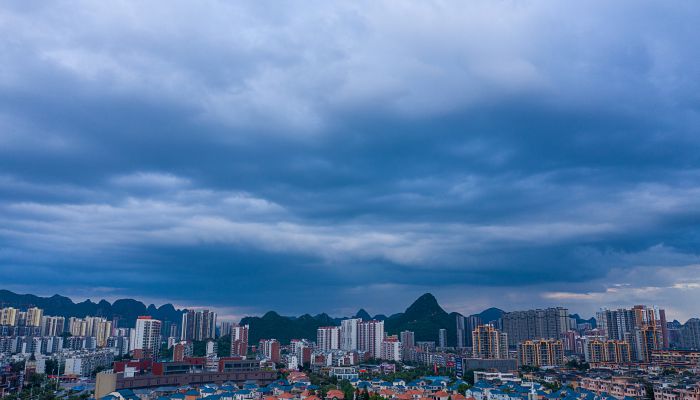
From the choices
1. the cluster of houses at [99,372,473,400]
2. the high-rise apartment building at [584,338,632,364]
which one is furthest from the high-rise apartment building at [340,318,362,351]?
the cluster of houses at [99,372,473,400]

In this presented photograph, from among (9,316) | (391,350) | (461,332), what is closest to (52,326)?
(9,316)

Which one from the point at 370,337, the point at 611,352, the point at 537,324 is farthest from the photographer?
the point at 537,324

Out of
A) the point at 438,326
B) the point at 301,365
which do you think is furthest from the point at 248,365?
the point at 438,326

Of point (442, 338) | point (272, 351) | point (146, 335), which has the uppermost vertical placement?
point (146, 335)

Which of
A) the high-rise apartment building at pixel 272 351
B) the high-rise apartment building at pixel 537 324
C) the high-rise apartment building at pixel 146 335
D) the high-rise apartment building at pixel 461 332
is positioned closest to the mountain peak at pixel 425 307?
the high-rise apartment building at pixel 461 332

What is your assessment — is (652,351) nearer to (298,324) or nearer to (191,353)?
(191,353)

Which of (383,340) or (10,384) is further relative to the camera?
(383,340)

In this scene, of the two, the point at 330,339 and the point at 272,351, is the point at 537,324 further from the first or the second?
the point at 272,351
